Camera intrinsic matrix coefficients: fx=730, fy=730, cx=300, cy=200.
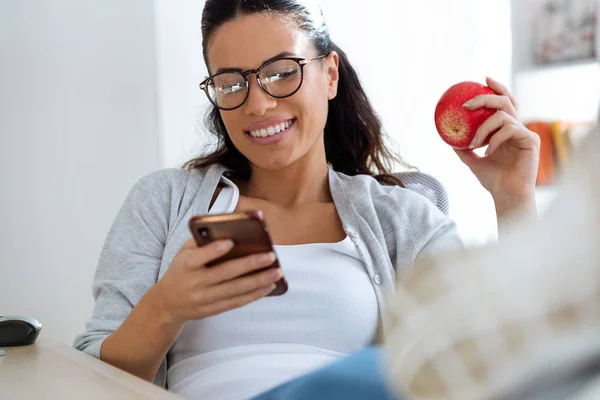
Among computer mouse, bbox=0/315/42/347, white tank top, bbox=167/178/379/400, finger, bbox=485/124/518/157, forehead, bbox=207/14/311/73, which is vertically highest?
forehead, bbox=207/14/311/73

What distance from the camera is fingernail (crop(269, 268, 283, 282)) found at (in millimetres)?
933

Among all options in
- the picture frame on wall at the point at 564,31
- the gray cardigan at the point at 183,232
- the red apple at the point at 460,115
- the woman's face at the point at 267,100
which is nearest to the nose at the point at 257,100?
the woman's face at the point at 267,100

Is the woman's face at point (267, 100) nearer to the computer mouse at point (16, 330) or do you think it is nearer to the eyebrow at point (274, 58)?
the eyebrow at point (274, 58)

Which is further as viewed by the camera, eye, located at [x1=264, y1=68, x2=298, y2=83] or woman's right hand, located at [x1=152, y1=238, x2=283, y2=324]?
eye, located at [x1=264, y1=68, x2=298, y2=83]

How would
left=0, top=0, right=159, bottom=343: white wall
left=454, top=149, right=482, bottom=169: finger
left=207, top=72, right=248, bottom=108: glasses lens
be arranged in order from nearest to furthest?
left=207, top=72, right=248, bottom=108: glasses lens → left=454, top=149, right=482, bottom=169: finger → left=0, top=0, right=159, bottom=343: white wall

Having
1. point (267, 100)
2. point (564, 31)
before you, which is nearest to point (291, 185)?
point (267, 100)

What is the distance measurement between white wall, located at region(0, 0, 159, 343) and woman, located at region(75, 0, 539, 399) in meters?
0.75

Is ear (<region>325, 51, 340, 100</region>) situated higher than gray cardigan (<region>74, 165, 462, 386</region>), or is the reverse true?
ear (<region>325, 51, 340, 100</region>)

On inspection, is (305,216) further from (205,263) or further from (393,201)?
(205,263)

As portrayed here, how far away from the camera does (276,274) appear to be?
3.07 feet

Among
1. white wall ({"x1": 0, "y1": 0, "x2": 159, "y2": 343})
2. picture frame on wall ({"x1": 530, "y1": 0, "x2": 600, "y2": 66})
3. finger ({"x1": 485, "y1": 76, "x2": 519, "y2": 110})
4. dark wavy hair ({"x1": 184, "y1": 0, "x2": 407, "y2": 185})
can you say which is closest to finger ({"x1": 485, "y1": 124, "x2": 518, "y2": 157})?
finger ({"x1": 485, "y1": 76, "x2": 519, "y2": 110})

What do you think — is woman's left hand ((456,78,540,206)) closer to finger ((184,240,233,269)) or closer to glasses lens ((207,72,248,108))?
glasses lens ((207,72,248,108))

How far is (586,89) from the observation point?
117 inches

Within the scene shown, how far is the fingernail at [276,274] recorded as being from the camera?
0.93 metres
